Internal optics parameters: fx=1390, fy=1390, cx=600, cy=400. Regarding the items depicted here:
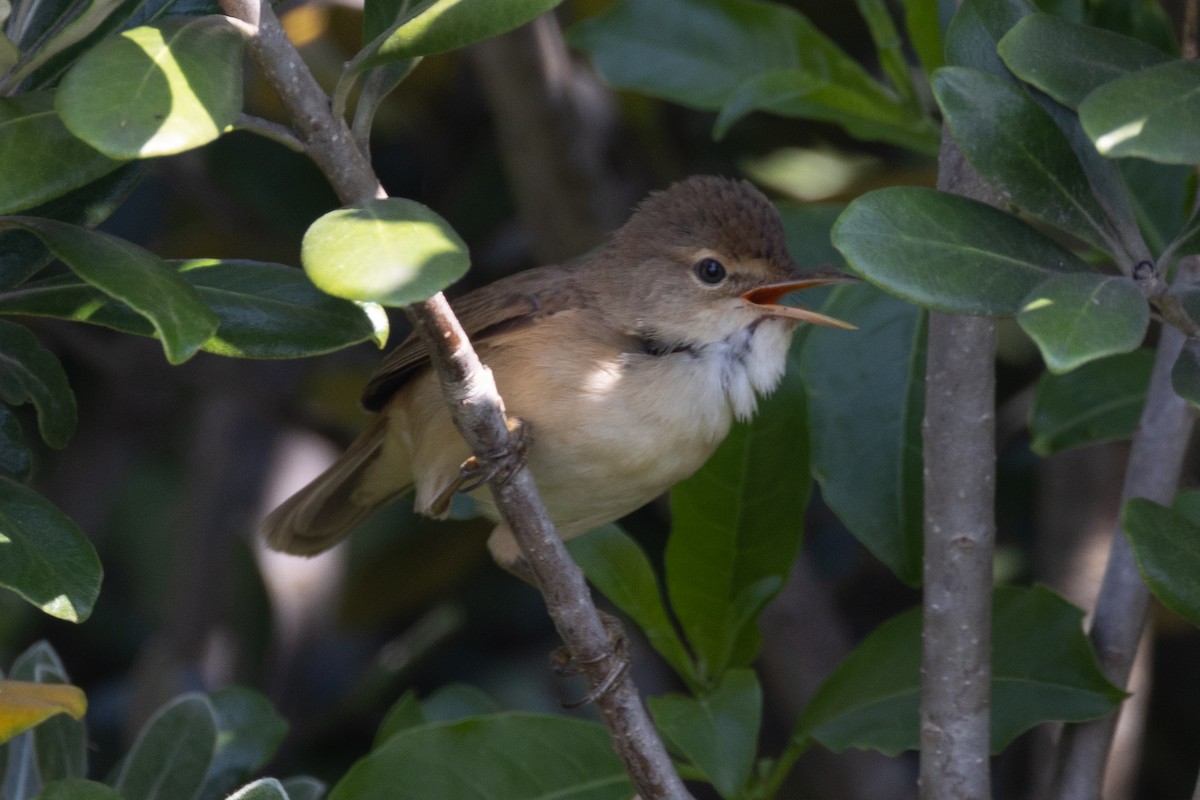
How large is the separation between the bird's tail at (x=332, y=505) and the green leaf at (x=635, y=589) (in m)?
0.73

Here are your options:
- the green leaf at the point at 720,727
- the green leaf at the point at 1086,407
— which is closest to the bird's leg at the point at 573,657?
the green leaf at the point at 720,727

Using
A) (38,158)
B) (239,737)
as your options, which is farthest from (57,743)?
(38,158)

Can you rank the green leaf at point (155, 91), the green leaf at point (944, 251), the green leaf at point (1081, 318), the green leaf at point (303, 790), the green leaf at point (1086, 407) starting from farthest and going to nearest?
the green leaf at point (1086, 407), the green leaf at point (303, 790), the green leaf at point (944, 251), the green leaf at point (1081, 318), the green leaf at point (155, 91)

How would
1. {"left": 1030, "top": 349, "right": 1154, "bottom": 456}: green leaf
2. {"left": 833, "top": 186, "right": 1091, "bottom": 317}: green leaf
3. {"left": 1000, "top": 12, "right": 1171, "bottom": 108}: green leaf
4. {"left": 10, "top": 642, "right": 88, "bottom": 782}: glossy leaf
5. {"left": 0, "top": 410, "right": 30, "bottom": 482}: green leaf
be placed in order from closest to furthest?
{"left": 833, "top": 186, "right": 1091, "bottom": 317}: green leaf < {"left": 1000, "top": 12, "right": 1171, "bottom": 108}: green leaf < {"left": 0, "top": 410, "right": 30, "bottom": 482}: green leaf < {"left": 10, "top": 642, "right": 88, "bottom": 782}: glossy leaf < {"left": 1030, "top": 349, "right": 1154, "bottom": 456}: green leaf

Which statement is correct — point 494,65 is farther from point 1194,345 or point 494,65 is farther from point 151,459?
point 1194,345

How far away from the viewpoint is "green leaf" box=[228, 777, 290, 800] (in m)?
2.03

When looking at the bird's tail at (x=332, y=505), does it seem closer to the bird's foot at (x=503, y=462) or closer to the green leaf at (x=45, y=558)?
the bird's foot at (x=503, y=462)

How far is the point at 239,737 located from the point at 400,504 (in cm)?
172

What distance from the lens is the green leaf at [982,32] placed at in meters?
2.15

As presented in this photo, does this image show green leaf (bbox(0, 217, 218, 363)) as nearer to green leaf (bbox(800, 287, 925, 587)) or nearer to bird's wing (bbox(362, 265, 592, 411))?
bird's wing (bbox(362, 265, 592, 411))

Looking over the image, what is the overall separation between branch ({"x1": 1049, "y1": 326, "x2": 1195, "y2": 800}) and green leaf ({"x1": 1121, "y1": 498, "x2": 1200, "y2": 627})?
0.50 metres

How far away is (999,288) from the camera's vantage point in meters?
1.85

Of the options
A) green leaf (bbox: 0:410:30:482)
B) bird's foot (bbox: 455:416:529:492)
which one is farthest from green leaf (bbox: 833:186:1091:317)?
green leaf (bbox: 0:410:30:482)

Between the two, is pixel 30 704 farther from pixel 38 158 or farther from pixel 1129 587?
pixel 1129 587
